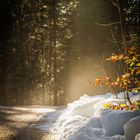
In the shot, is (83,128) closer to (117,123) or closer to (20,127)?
(117,123)

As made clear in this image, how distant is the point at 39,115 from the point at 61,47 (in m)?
20.4

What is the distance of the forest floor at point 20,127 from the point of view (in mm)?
12383

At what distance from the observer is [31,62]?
3894 centimetres

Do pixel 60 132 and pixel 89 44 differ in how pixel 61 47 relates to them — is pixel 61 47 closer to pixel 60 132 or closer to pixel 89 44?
pixel 89 44

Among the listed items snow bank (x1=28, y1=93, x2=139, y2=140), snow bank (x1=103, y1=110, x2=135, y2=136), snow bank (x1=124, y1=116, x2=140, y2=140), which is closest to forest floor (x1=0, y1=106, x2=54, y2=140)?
snow bank (x1=28, y1=93, x2=139, y2=140)

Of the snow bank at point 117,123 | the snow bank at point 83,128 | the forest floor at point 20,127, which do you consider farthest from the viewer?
the forest floor at point 20,127

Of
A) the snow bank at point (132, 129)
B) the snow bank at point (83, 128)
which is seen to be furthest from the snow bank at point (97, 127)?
the snow bank at point (132, 129)

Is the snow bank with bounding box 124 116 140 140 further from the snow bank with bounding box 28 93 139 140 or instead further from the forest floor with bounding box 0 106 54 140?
the forest floor with bounding box 0 106 54 140

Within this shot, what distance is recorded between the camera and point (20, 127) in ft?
46.5

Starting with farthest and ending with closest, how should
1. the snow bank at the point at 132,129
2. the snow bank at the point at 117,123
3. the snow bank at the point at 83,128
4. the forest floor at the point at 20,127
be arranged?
1. the forest floor at the point at 20,127
2. the snow bank at the point at 117,123
3. the snow bank at the point at 83,128
4. the snow bank at the point at 132,129

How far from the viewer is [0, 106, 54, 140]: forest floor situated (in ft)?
40.6

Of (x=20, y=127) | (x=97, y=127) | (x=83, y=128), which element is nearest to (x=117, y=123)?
(x=97, y=127)

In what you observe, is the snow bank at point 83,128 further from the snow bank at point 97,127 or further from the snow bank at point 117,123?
the snow bank at point 117,123

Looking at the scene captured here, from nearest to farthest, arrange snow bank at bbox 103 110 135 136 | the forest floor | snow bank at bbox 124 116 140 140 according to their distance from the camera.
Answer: snow bank at bbox 124 116 140 140 < snow bank at bbox 103 110 135 136 < the forest floor
